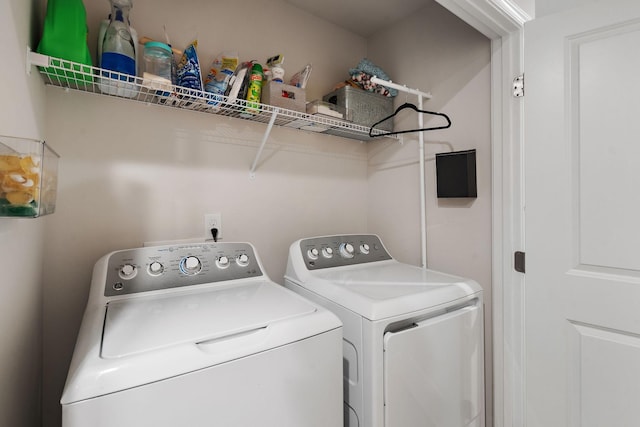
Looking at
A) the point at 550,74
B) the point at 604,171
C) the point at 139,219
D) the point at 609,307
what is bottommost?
the point at 609,307

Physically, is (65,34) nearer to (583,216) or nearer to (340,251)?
(340,251)

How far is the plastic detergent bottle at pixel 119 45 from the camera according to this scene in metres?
1.09

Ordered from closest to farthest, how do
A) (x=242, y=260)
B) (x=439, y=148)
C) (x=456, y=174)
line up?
(x=242, y=260) → (x=456, y=174) → (x=439, y=148)

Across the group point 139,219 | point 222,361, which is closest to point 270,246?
point 139,219

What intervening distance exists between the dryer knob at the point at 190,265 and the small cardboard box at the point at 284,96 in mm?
809

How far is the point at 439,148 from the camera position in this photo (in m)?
1.73

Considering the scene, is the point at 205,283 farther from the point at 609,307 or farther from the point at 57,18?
the point at 609,307

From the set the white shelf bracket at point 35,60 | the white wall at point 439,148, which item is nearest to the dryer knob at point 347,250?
the white wall at point 439,148

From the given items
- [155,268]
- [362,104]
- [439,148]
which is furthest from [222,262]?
[439,148]

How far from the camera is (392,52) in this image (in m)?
2.03

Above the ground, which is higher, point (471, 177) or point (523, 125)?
point (523, 125)

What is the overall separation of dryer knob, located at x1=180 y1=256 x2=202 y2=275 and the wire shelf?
0.66m

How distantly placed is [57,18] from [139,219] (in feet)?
2.52

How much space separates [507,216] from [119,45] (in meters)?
1.75
